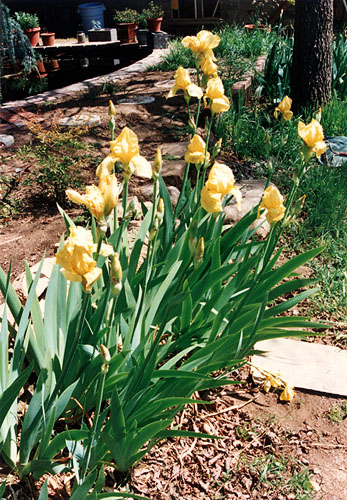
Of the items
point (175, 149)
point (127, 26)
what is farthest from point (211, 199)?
point (127, 26)

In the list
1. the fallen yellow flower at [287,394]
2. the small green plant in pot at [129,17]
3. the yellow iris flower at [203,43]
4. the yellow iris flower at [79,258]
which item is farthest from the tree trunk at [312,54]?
the small green plant in pot at [129,17]

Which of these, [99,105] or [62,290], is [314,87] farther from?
[62,290]

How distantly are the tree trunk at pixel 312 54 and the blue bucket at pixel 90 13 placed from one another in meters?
7.84

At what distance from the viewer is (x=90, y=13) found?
450 inches

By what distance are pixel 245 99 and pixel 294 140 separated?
→ 1356 millimetres

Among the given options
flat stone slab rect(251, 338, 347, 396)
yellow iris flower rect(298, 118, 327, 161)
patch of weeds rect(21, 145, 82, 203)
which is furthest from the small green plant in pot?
yellow iris flower rect(298, 118, 327, 161)

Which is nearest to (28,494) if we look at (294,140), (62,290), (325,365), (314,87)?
(62,290)

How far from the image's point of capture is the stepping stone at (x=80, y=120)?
159 inches

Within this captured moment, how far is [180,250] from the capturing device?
6.54 ft

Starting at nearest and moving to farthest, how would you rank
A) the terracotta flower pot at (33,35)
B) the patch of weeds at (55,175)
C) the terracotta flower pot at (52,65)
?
the patch of weeds at (55,175), the terracotta flower pot at (52,65), the terracotta flower pot at (33,35)

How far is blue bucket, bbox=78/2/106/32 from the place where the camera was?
1136 cm

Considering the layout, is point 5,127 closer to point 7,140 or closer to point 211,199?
point 7,140

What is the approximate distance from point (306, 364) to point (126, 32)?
9.34m

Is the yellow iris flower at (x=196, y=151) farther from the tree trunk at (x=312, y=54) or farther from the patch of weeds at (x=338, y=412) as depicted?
the tree trunk at (x=312, y=54)
